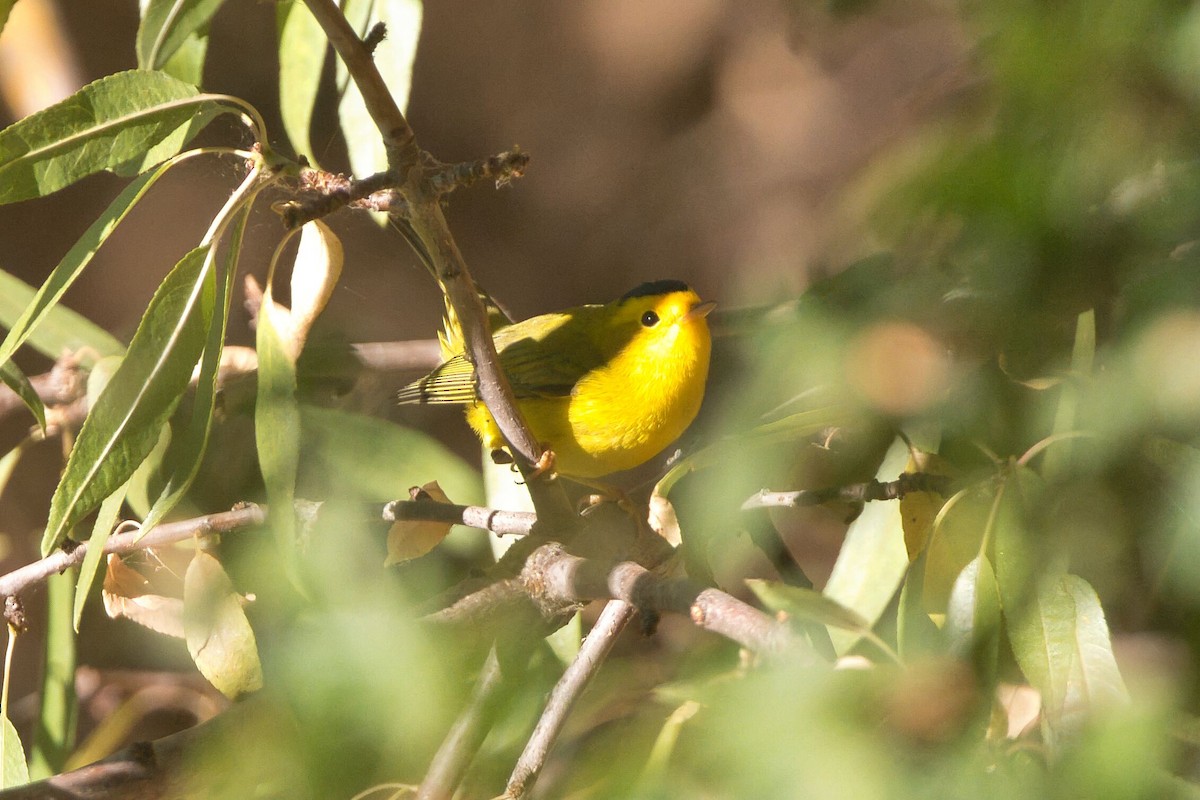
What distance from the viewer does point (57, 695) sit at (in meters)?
1.17

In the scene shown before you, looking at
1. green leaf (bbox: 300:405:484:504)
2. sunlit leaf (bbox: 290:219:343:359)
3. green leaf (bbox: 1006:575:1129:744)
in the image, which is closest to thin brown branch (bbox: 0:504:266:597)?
green leaf (bbox: 300:405:484:504)

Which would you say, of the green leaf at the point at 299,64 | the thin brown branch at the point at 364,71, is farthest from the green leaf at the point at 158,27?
the thin brown branch at the point at 364,71

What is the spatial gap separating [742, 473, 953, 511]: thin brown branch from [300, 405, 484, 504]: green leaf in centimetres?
38

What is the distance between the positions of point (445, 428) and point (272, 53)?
2.40ft

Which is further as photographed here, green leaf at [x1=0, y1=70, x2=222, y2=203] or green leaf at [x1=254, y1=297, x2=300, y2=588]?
green leaf at [x1=254, y1=297, x2=300, y2=588]

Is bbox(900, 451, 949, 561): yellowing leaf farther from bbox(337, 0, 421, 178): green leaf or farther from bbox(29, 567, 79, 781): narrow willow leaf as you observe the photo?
bbox(29, 567, 79, 781): narrow willow leaf

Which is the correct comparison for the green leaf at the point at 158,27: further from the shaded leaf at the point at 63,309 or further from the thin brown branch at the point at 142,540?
the thin brown branch at the point at 142,540

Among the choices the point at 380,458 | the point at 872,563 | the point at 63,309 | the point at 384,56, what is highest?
the point at 384,56

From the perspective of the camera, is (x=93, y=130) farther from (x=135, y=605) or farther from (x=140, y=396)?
(x=135, y=605)

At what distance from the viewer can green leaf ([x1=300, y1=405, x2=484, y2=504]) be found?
3.82ft

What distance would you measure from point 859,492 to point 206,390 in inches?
22.7

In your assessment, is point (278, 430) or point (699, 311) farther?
point (699, 311)

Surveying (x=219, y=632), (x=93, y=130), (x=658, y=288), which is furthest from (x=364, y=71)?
(x=658, y=288)

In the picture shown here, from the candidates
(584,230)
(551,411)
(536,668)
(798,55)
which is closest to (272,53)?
(584,230)
